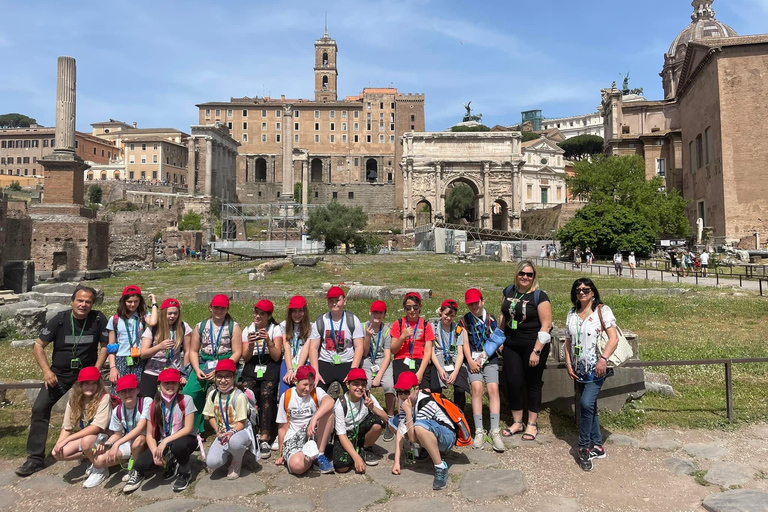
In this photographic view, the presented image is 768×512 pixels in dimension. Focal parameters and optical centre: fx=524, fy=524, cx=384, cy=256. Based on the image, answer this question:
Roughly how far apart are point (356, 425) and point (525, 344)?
1.68m

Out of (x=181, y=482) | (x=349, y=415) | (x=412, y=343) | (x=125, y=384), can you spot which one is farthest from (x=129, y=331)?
(x=412, y=343)

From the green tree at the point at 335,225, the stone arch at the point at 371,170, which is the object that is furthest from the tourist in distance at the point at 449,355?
the stone arch at the point at 371,170

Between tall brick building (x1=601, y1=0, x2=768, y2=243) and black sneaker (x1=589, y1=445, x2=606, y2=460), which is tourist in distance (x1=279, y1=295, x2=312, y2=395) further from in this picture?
tall brick building (x1=601, y1=0, x2=768, y2=243)

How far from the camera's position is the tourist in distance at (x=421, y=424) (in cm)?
394

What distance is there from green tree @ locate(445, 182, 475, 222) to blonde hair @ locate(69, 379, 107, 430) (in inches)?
2578

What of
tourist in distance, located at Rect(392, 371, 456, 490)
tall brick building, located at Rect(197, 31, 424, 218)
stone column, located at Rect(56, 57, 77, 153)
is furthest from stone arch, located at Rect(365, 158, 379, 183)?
tourist in distance, located at Rect(392, 371, 456, 490)

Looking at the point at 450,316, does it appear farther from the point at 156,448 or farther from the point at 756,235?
the point at 756,235

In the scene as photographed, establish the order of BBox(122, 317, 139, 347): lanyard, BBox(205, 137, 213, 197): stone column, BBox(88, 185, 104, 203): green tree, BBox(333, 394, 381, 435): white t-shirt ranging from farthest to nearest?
BBox(88, 185, 104, 203): green tree < BBox(205, 137, 213, 197): stone column < BBox(122, 317, 139, 347): lanyard < BBox(333, 394, 381, 435): white t-shirt

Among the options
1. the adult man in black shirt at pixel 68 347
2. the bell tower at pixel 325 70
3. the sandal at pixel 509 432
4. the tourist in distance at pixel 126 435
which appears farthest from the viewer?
the bell tower at pixel 325 70

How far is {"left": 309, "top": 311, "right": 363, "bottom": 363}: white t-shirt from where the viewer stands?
4742mm

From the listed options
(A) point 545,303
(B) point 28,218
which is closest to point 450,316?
(A) point 545,303

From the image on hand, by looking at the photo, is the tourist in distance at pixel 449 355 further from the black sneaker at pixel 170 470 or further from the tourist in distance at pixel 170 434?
the black sneaker at pixel 170 470

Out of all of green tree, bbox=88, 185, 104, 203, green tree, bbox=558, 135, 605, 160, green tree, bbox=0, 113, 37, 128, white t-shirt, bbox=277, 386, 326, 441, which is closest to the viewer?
white t-shirt, bbox=277, 386, 326, 441

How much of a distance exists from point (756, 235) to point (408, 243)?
27.3 metres
